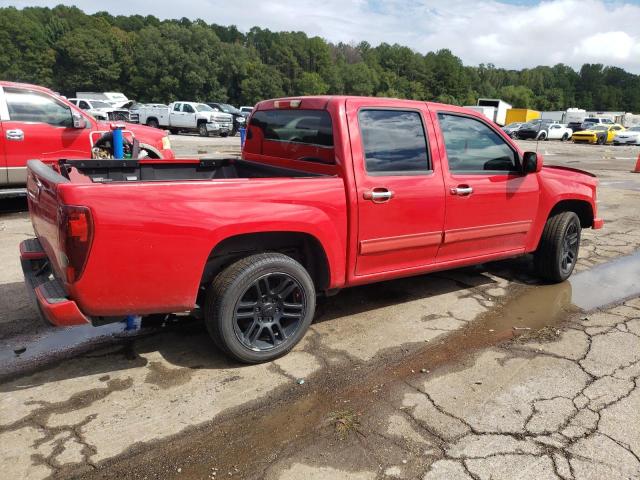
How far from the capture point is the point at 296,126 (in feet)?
13.4

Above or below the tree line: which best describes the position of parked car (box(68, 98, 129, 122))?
below

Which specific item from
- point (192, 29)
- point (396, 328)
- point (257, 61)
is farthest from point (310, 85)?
point (396, 328)

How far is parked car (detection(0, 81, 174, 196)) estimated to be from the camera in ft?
24.2

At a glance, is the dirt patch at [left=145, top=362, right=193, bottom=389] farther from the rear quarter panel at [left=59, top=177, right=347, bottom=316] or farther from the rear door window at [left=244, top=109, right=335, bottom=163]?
the rear door window at [left=244, top=109, right=335, bottom=163]

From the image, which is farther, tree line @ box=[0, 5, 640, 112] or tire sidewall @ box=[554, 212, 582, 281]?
tree line @ box=[0, 5, 640, 112]

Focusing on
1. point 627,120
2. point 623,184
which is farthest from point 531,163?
point 627,120

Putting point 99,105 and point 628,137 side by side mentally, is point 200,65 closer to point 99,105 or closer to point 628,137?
point 99,105

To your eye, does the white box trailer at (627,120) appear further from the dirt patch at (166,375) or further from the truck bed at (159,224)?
the dirt patch at (166,375)

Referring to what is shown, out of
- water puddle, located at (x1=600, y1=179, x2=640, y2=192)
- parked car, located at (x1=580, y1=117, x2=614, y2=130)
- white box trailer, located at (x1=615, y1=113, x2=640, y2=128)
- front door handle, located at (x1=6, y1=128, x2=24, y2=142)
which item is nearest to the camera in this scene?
front door handle, located at (x1=6, y1=128, x2=24, y2=142)

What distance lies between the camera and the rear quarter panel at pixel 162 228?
2.71 metres

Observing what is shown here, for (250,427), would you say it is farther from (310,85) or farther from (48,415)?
(310,85)

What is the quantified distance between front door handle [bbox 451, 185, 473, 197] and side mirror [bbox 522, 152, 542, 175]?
739 millimetres

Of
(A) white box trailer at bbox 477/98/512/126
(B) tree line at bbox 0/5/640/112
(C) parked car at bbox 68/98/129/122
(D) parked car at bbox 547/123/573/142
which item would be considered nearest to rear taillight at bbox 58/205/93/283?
(C) parked car at bbox 68/98/129/122

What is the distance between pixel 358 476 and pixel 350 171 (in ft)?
6.49
